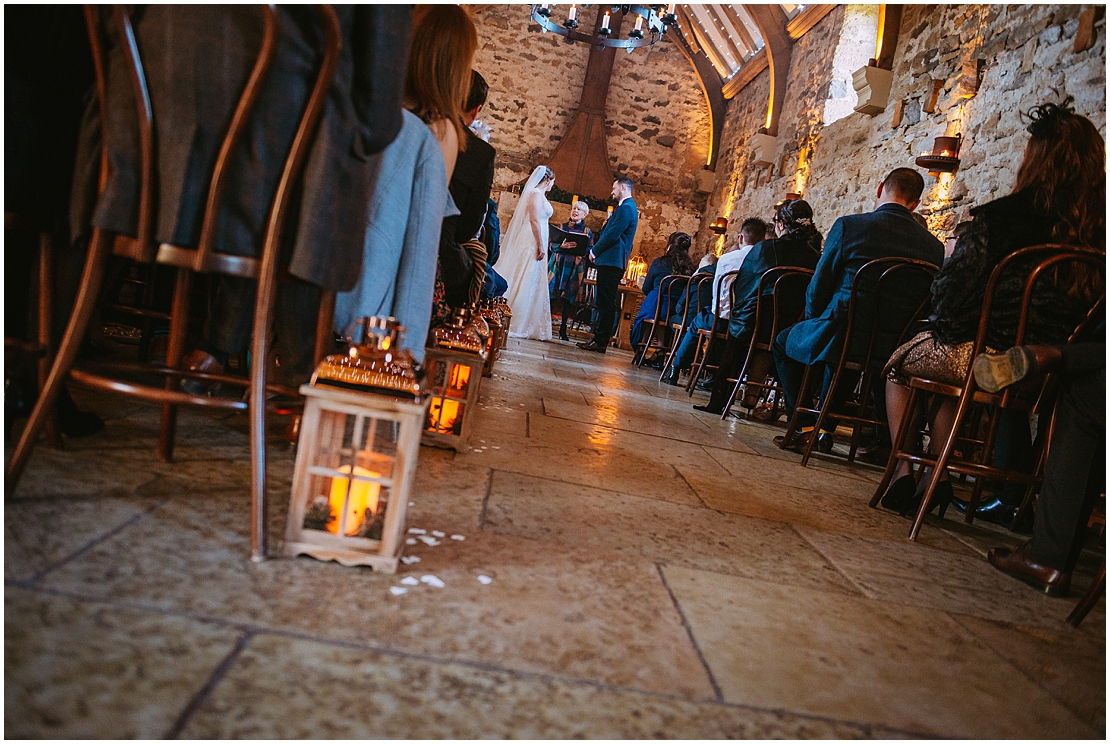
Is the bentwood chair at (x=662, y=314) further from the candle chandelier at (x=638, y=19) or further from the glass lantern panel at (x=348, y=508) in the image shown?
the glass lantern panel at (x=348, y=508)

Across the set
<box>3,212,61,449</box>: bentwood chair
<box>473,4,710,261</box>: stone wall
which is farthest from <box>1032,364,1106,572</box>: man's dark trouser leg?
<box>473,4,710,261</box>: stone wall

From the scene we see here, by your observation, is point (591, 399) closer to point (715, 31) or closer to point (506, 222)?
point (506, 222)

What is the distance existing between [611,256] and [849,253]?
4.44m

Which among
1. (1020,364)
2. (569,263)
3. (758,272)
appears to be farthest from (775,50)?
(1020,364)

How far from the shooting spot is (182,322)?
5.24 feet

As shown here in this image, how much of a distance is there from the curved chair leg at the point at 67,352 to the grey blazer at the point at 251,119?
5 centimetres

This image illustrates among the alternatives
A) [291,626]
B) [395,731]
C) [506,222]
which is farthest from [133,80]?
[506,222]

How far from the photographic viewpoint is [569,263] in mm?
9703

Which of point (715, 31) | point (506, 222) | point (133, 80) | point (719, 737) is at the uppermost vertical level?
point (715, 31)

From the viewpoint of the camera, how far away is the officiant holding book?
9523mm

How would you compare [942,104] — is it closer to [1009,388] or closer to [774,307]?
[774,307]

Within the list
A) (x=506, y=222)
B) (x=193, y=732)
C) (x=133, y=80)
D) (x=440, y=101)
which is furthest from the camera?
(x=506, y=222)

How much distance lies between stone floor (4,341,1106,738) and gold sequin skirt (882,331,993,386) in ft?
1.90

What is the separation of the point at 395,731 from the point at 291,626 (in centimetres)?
25
